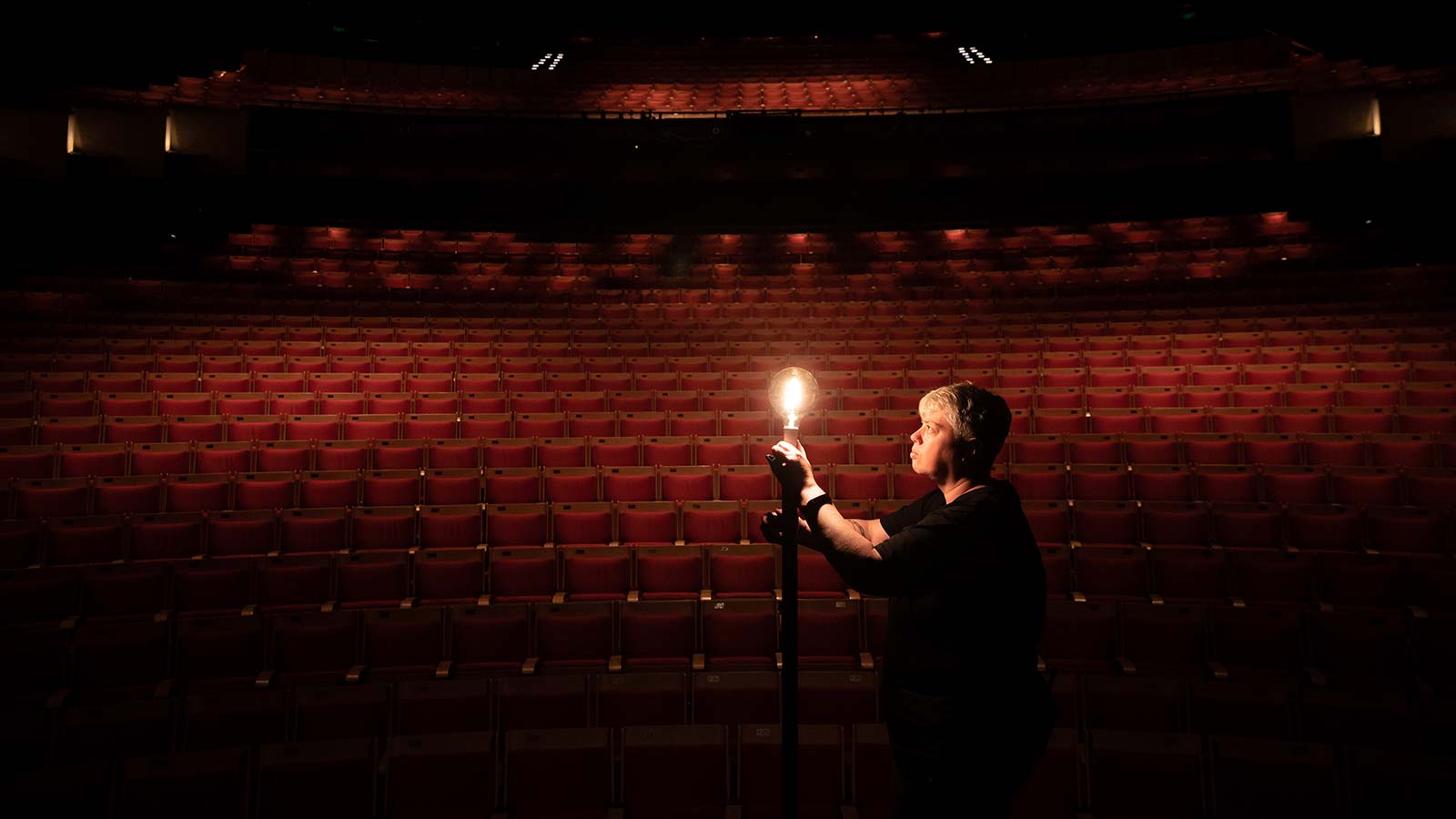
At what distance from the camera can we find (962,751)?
25.5 inches

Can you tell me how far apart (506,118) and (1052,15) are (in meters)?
4.16

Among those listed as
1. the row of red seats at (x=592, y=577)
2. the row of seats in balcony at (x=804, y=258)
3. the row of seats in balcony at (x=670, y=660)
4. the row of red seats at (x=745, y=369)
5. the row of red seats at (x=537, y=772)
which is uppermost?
the row of seats in balcony at (x=804, y=258)

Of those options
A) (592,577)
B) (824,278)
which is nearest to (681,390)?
(592,577)

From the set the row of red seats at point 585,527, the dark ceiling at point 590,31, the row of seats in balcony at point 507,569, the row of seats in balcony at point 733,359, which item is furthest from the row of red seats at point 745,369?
the dark ceiling at point 590,31

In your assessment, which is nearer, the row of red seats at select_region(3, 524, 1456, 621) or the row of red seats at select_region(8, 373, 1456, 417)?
the row of red seats at select_region(3, 524, 1456, 621)

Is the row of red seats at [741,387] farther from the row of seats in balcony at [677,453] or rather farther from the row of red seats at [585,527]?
the row of red seats at [585,527]

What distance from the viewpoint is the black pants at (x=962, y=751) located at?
0.65 m

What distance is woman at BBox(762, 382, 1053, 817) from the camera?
2.08 ft

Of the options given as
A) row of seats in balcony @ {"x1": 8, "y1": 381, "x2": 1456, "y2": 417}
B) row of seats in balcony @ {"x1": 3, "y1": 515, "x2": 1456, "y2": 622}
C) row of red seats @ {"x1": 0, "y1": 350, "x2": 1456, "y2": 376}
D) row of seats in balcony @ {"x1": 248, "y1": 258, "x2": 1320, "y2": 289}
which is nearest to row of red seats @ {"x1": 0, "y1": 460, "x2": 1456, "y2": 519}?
row of seats in balcony @ {"x1": 3, "y1": 515, "x2": 1456, "y2": 622}

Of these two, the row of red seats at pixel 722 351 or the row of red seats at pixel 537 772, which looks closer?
the row of red seats at pixel 537 772

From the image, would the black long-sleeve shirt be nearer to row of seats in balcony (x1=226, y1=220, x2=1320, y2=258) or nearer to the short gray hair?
the short gray hair

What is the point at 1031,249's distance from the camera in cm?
472

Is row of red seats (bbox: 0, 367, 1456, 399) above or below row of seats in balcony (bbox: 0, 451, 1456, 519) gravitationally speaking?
above

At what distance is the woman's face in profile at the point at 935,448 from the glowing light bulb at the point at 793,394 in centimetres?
12
